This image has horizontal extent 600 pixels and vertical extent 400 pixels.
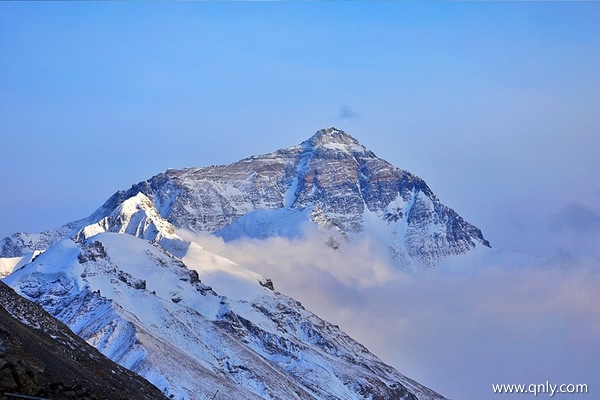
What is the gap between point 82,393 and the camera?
12481 cm

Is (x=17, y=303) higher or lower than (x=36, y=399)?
higher

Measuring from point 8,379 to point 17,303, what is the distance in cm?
6910

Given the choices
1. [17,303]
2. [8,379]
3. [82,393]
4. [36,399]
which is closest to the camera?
[36,399]

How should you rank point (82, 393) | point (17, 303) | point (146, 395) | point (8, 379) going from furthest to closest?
1. point (146, 395)
2. point (17, 303)
3. point (82, 393)
4. point (8, 379)

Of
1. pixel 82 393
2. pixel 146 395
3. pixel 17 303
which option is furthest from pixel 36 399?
pixel 146 395

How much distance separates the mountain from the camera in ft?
381

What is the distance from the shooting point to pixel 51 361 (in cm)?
15425

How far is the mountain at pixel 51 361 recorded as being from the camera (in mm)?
116000

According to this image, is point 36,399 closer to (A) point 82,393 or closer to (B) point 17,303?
(A) point 82,393

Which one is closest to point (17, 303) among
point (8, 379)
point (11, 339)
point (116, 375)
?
point (116, 375)

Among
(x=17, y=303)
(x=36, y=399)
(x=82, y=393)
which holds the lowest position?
(x=36, y=399)

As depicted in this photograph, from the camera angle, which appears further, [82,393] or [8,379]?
[82,393]

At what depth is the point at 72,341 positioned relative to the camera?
181125 mm

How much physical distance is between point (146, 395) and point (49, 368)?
137ft
